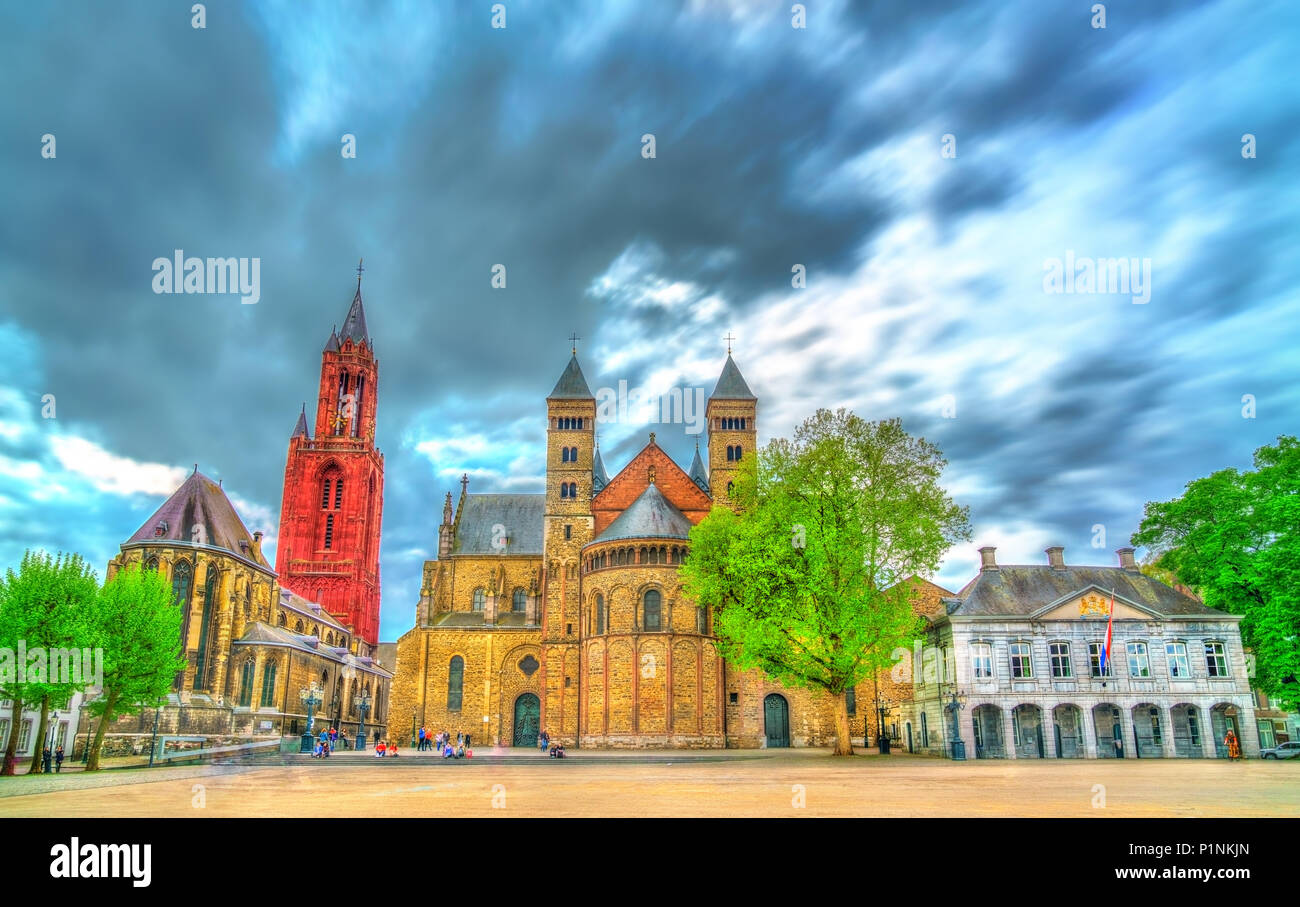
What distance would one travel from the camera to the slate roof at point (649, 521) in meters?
49.2

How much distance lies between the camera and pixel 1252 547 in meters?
40.2

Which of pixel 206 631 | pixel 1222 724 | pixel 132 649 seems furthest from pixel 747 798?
pixel 206 631

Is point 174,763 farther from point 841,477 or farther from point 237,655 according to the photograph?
point 841,477

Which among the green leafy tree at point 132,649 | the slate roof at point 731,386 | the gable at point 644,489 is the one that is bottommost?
the green leafy tree at point 132,649

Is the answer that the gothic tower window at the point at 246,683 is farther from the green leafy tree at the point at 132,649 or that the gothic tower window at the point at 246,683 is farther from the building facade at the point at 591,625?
the green leafy tree at the point at 132,649

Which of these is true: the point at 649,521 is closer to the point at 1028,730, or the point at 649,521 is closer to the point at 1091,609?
the point at 1028,730

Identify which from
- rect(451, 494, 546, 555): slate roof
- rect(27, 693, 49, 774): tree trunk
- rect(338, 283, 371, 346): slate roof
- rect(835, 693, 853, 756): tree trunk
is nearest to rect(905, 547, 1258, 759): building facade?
rect(835, 693, 853, 756): tree trunk

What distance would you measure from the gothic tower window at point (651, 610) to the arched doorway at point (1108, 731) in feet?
75.6

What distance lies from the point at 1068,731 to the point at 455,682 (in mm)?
37240

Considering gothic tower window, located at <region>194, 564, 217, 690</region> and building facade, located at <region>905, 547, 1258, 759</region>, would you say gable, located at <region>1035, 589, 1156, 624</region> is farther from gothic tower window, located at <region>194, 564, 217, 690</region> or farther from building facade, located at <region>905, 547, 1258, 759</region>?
gothic tower window, located at <region>194, 564, 217, 690</region>

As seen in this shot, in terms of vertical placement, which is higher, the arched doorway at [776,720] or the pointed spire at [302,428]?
the pointed spire at [302,428]

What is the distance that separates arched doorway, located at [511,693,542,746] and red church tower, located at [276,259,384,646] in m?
39.7

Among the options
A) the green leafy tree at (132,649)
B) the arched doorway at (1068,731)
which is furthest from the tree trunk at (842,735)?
the green leafy tree at (132,649)

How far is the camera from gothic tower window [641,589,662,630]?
4810 centimetres
